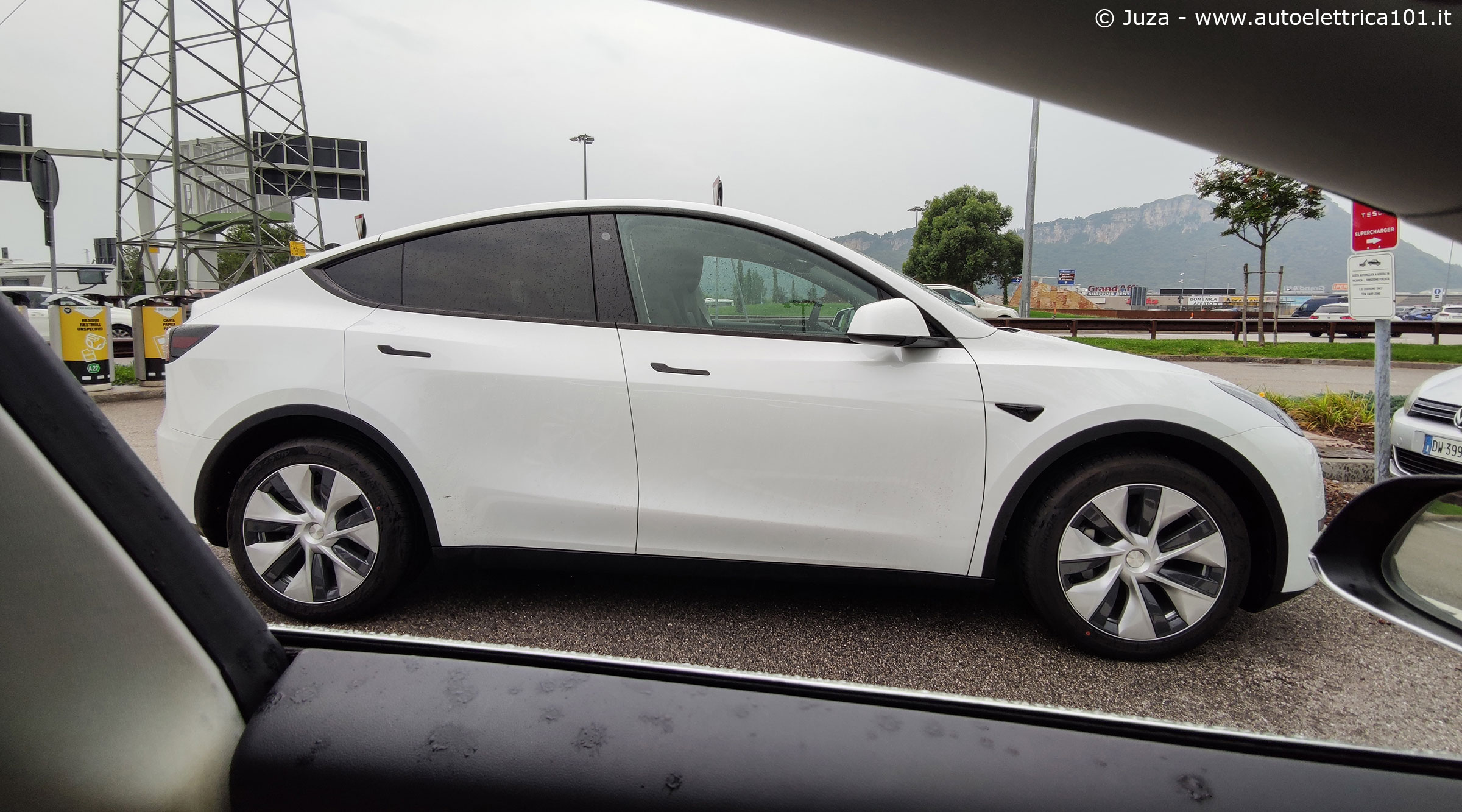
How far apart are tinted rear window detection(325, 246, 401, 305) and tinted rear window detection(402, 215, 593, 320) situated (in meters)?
0.04

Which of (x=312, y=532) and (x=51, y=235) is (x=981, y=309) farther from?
(x=51, y=235)

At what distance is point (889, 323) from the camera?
2.30 metres

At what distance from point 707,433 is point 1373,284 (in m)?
4.65

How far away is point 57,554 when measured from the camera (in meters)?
0.65

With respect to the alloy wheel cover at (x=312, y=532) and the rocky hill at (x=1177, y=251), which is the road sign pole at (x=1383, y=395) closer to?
the rocky hill at (x=1177, y=251)

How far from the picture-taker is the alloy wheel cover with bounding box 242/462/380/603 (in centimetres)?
251

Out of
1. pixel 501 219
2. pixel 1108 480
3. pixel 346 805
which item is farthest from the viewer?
pixel 501 219

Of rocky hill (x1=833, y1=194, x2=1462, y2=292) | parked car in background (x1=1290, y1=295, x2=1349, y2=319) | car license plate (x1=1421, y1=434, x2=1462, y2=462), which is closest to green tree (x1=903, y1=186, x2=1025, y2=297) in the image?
parked car in background (x1=1290, y1=295, x2=1349, y2=319)

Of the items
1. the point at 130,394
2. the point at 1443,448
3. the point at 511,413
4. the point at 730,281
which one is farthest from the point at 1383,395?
the point at 130,394

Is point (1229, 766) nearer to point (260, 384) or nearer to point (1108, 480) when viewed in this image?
point (1108, 480)

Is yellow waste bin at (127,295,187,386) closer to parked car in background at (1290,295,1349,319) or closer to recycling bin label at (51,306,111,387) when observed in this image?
recycling bin label at (51,306,111,387)

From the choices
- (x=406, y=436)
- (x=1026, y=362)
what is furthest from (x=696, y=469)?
(x=1026, y=362)

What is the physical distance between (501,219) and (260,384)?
101 cm

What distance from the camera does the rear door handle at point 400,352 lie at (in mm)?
2490
